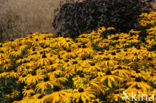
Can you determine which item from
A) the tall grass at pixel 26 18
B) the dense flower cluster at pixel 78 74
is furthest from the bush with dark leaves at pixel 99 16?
the tall grass at pixel 26 18

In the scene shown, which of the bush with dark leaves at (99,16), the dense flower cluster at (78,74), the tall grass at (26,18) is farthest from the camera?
the tall grass at (26,18)

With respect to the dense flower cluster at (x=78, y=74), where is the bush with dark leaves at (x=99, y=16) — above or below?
above

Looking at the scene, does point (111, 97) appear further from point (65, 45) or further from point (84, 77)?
point (65, 45)

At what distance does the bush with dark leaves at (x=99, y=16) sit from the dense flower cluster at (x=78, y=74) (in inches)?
51.2

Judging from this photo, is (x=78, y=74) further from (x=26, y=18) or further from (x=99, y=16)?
(x=26, y=18)

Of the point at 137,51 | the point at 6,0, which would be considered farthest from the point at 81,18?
the point at 6,0

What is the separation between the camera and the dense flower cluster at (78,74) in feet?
6.41

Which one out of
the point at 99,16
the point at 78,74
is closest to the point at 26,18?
the point at 99,16

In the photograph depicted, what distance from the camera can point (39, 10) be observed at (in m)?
9.76

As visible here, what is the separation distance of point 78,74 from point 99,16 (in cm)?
347

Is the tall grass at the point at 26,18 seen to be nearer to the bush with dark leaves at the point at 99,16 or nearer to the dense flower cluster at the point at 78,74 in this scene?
the bush with dark leaves at the point at 99,16

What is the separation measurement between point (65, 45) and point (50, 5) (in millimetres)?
7045

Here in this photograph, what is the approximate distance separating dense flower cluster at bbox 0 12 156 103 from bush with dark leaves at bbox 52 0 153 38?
130cm

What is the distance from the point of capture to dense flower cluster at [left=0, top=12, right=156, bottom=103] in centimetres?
196
